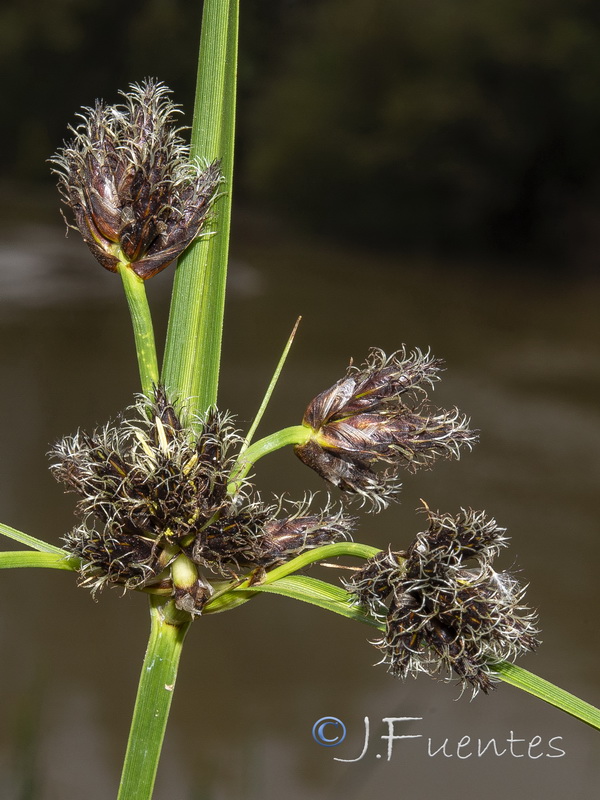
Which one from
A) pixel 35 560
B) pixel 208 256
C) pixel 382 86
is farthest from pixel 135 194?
pixel 382 86

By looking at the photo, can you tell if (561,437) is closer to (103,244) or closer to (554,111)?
(554,111)

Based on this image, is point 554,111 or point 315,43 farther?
point 315,43

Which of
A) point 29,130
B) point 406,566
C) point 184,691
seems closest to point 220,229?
point 406,566

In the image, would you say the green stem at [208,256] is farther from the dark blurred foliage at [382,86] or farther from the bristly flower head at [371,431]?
the dark blurred foliage at [382,86]

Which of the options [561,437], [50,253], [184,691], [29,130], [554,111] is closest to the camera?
[184,691]

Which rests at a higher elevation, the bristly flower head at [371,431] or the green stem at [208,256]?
the green stem at [208,256]

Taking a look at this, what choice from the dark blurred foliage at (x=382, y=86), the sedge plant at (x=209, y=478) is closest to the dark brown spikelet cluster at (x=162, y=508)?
the sedge plant at (x=209, y=478)

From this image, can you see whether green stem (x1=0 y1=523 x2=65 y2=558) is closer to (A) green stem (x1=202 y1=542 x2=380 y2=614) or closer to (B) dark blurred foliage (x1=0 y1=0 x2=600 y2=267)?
(A) green stem (x1=202 y1=542 x2=380 y2=614)
